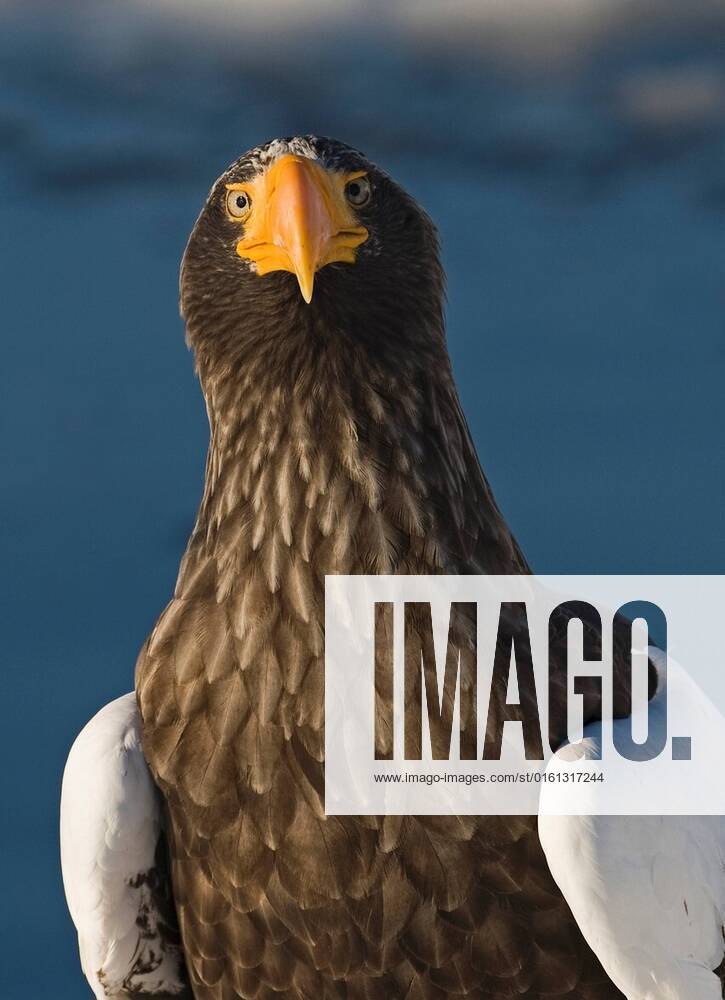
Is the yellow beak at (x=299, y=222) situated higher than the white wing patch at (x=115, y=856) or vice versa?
the yellow beak at (x=299, y=222)

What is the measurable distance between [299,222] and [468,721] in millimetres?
591

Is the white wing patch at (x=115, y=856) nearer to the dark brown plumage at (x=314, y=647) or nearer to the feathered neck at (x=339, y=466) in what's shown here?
the dark brown plumage at (x=314, y=647)

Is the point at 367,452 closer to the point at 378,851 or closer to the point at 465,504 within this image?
the point at 465,504

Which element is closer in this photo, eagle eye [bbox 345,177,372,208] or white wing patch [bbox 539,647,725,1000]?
white wing patch [bbox 539,647,725,1000]

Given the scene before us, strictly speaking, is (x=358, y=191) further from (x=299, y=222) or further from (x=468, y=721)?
(x=468, y=721)

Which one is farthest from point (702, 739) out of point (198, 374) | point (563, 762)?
point (198, 374)

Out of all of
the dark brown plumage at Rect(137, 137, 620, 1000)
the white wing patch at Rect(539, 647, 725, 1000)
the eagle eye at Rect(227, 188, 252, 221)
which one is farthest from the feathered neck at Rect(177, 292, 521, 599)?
the white wing patch at Rect(539, 647, 725, 1000)

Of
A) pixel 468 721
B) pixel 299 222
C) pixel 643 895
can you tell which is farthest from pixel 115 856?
pixel 299 222

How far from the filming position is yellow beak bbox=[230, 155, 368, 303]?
162cm

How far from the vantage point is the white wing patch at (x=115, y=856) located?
5.79 ft

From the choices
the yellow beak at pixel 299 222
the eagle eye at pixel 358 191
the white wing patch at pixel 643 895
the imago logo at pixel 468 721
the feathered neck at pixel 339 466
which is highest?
the eagle eye at pixel 358 191

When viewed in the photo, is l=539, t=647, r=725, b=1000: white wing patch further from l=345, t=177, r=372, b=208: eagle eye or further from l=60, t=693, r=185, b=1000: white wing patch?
l=345, t=177, r=372, b=208: eagle eye

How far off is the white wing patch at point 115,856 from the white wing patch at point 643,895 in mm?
495

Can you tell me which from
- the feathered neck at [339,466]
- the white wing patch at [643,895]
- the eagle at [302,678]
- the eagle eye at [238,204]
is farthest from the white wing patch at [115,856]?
the eagle eye at [238,204]
